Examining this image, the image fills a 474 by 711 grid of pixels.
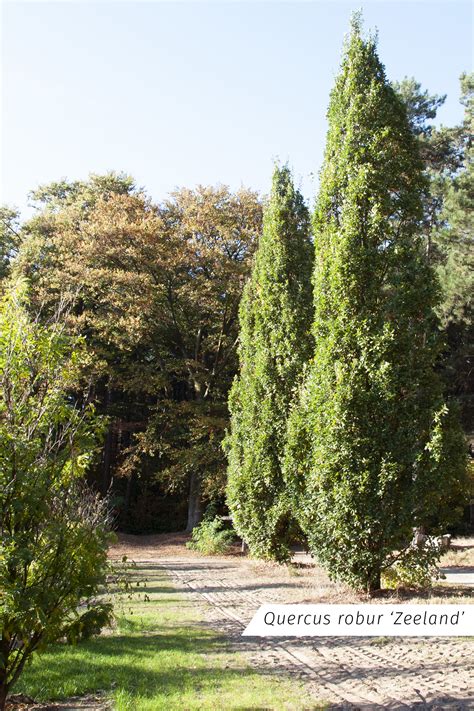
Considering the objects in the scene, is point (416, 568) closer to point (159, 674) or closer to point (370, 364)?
point (370, 364)

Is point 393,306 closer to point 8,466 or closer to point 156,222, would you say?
point 8,466

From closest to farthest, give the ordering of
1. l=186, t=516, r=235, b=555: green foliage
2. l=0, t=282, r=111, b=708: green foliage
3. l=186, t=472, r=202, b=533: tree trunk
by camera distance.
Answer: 1. l=0, t=282, r=111, b=708: green foliage
2. l=186, t=516, r=235, b=555: green foliage
3. l=186, t=472, r=202, b=533: tree trunk

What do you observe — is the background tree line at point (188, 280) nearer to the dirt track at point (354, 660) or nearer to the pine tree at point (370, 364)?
the pine tree at point (370, 364)

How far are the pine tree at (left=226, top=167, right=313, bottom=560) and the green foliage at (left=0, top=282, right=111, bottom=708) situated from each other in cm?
922

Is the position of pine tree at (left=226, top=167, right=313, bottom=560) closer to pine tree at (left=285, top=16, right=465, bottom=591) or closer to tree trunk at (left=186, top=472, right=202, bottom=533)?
pine tree at (left=285, top=16, right=465, bottom=591)

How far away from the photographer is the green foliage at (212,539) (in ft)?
64.6

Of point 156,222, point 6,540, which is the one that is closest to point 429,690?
point 6,540

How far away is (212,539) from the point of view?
19875 millimetres

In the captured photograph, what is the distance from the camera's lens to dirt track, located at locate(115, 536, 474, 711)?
4.69m

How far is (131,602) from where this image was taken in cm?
1008

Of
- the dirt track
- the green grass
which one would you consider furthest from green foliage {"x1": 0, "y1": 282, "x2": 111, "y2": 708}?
the dirt track

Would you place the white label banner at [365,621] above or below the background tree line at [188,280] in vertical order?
below

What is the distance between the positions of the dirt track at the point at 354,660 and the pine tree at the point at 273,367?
3.02 metres

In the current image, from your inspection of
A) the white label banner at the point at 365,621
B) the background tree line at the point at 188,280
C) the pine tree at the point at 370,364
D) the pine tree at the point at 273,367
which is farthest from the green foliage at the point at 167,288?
the white label banner at the point at 365,621
